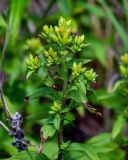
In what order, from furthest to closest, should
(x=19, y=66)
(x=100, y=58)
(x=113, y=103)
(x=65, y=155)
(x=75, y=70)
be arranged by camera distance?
(x=100, y=58) < (x=19, y=66) < (x=113, y=103) < (x=65, y=155) < (x=75, y=70)

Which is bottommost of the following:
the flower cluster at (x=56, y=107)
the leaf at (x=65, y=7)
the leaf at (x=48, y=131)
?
the leaf at (x=48, y=131)

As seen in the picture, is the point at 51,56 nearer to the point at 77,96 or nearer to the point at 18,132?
the point at 77,96

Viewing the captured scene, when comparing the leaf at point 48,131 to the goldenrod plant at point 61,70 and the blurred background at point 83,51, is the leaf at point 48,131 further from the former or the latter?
the blurred background at point 83,51

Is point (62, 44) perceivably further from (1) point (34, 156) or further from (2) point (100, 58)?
(2) point (100, 58)

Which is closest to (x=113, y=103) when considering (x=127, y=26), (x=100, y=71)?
(x=100, y=71)

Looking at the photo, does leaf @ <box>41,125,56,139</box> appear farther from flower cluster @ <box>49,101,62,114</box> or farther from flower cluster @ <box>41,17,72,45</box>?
flower cluster @ <box>41,17,72,45</box>

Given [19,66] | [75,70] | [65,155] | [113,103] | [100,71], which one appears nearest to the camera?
[75,70]

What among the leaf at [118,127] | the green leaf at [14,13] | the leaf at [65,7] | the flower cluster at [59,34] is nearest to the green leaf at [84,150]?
the flower cluster at [59,34]
